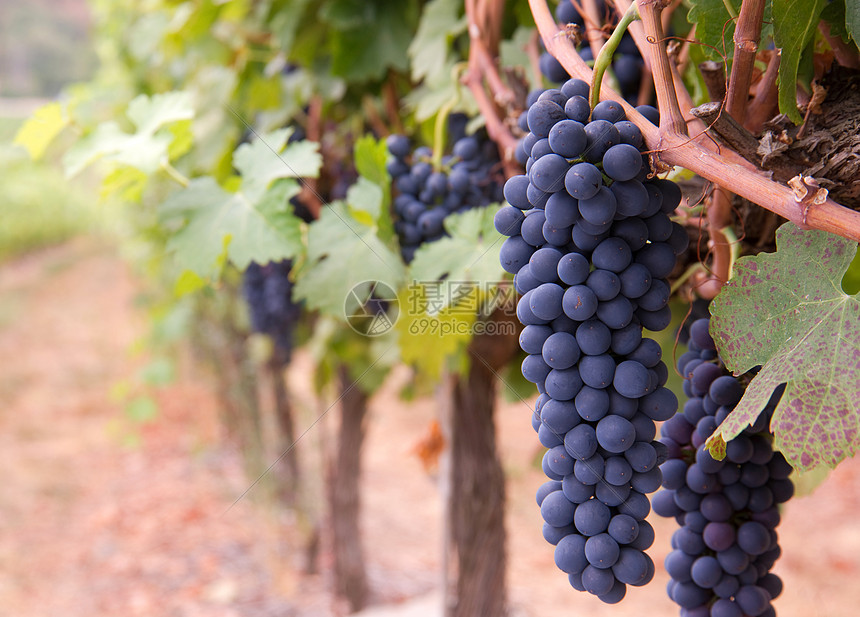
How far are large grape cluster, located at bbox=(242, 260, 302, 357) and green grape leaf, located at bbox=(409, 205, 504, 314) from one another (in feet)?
2.71

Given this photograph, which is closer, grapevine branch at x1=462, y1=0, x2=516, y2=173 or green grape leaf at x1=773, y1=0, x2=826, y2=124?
green grape leaf at x1=773, y1=0, x2=826, y2=124

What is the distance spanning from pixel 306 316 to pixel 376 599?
1298 millimetres

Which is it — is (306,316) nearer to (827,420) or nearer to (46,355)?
(827,420)

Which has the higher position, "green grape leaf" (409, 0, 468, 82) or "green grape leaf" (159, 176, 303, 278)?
"green grape leaf" (409, 0, 468, 82)

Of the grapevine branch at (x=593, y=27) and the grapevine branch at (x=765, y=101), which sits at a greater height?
the grapevine branch at (x=593, y=27)

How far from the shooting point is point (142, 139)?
1.00 meters

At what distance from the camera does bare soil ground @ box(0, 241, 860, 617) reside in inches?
104

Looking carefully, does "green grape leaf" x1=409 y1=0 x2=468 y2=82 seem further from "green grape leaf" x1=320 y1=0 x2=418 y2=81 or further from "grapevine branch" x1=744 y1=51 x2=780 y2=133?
"grapevine branch" x1=744 y1=51 x2=780 y2=133

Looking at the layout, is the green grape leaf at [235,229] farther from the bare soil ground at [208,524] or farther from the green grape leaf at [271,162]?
the bare soil ground at [208,524]

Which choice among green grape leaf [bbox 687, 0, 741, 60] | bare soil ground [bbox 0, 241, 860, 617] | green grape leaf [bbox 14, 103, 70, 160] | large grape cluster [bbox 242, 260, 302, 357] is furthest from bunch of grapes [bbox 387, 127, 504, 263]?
bare soil ground [bbox 0, 241, 860, 617]

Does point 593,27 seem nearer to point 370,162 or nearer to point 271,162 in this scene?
point 370,162

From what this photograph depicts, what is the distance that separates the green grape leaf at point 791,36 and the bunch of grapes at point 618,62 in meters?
0.24

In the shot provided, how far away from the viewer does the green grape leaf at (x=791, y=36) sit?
512mm

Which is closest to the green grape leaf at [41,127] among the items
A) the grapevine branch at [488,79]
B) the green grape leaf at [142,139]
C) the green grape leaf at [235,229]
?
the green grape leaf at [142,139]
